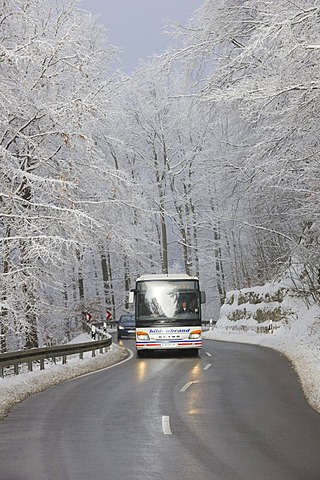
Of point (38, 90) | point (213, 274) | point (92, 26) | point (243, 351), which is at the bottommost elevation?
point (243, 351)

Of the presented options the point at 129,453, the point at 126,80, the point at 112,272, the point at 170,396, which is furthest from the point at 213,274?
the point at 129,453

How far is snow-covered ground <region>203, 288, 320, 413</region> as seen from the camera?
15.6 metres

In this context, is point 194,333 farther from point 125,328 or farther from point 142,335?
point 125,328

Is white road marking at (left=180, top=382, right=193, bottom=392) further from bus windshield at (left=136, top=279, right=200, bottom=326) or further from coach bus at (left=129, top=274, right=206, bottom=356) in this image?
bus windshield at (left=136, top=279, right=200, bottom=326)

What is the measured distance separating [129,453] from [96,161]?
41.8 ft

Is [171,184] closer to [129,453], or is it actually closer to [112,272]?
[112,272]

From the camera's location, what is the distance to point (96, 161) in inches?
798

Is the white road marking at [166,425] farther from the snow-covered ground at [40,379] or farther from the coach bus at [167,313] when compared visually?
the coach bus at [167,313]

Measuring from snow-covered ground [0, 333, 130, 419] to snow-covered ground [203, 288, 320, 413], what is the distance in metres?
5.59

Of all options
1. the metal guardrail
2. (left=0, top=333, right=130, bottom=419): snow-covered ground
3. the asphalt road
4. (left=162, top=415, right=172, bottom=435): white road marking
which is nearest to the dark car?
(left=0, top=333, right=130, bottom=419): snow-covered ground

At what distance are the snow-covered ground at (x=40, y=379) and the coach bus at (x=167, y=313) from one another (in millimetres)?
1673

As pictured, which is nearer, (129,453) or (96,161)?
(129,453)

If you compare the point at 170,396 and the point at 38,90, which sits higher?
the point at 38,90

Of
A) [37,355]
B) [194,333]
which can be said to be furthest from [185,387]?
[194,333]
